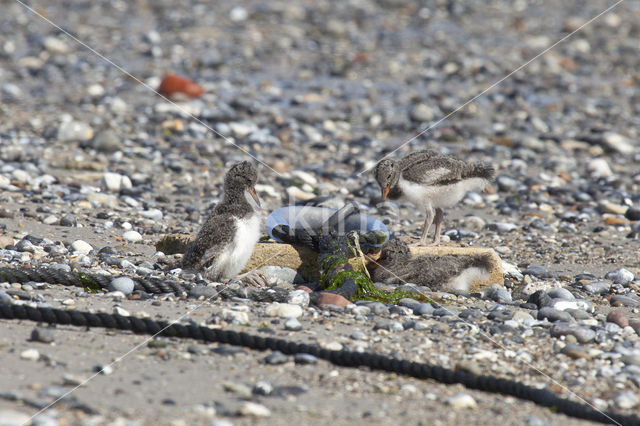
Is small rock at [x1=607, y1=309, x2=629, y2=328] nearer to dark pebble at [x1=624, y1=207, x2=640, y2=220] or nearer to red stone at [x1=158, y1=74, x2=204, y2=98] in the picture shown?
dark pebble at [x1=624, y1=207, x2=640, y2=220]

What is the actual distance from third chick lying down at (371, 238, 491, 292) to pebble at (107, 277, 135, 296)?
6.56 feet

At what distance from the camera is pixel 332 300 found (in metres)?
5.54

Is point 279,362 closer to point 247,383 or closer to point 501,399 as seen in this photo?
point 247,383

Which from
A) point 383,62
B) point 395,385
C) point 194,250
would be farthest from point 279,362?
point 383,62

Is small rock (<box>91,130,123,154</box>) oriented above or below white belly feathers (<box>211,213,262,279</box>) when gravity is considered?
above

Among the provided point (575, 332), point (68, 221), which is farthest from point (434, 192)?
point (68, 221)

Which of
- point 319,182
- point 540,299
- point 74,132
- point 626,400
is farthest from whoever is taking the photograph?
point 74,132

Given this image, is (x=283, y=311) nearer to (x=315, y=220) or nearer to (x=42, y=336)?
(x=42, y=336)

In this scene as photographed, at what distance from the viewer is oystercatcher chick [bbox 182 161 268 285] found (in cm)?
589

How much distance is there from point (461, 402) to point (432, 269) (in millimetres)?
2268

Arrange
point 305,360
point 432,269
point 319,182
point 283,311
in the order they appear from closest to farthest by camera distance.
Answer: point 305,360 → point 283,311 → point 432,269 → point 319,182

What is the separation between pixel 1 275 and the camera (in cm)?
545

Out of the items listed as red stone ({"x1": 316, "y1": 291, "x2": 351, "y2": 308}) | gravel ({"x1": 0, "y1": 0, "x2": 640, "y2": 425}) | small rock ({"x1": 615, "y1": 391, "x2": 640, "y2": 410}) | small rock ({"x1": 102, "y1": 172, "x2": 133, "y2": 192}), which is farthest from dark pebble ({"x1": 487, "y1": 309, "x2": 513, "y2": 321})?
small rock ({"x1": 102, "y1": 172, "x2": 133, "y2": 192})

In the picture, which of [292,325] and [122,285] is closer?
[292,325]
